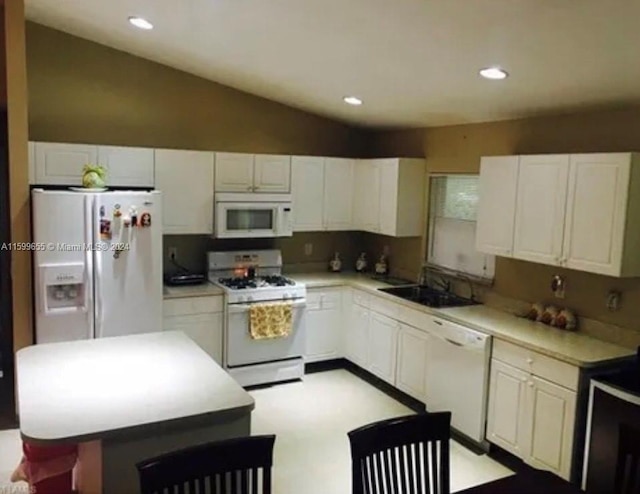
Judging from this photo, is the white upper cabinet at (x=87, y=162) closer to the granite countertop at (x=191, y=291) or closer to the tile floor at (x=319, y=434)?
the granite countertop at (x=191, y=291)

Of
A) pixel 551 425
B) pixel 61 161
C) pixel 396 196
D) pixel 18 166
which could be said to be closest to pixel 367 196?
pixel 396 196

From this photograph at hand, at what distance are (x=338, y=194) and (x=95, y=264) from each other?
2536 millimetres

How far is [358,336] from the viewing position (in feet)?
17.5


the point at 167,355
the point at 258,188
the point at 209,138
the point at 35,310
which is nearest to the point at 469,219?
the point at 258,188

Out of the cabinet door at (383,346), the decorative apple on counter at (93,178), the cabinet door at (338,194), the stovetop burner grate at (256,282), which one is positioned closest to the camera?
the decorative apple on counter at (93,178)

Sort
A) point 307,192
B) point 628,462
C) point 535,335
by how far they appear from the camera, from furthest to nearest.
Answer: point 307,192, point 535,335, point 628,462

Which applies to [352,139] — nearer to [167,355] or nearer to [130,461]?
[167,355]

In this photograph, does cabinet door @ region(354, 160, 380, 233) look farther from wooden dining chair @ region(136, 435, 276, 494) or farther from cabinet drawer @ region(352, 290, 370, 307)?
wooden dining chair @ region(136, 435, 276, 494)

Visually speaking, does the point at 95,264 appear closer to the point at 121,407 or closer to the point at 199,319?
the point at 199,319

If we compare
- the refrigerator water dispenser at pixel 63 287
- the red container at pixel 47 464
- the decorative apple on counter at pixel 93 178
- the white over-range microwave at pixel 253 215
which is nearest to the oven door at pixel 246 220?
the white over-range microwave at pixel 253 215

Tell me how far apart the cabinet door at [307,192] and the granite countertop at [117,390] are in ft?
8.63

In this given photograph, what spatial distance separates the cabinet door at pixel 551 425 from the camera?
3264 mm

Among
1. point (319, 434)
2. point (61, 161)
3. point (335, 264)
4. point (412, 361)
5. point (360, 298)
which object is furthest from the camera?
point (335, 264)

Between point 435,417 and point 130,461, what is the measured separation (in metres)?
1.18
